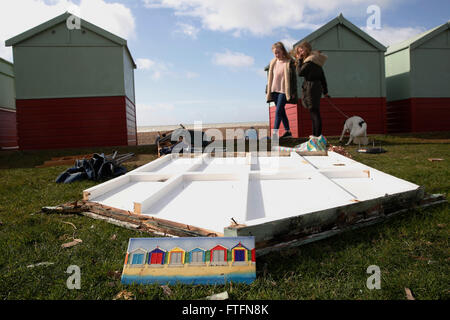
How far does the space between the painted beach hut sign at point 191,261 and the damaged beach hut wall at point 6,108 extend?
46.7ft

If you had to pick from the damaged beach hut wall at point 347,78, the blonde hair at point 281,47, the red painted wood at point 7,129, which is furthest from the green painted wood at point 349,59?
the red painted wood at point 7,129

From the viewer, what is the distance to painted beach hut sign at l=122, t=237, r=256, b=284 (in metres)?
1.42

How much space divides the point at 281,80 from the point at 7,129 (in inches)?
502

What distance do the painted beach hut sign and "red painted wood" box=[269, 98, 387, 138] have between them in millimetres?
9255

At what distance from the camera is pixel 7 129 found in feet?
42.8

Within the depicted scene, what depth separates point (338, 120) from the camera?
424 inches

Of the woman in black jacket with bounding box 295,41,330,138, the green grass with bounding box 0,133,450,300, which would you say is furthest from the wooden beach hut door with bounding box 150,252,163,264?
the woman in black jacket with bounding box 295,41,330,138

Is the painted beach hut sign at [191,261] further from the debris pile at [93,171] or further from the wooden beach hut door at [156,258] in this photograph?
the debris pile at [93,171]

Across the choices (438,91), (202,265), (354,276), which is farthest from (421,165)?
(438,91)

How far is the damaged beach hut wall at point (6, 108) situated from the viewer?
12758mm

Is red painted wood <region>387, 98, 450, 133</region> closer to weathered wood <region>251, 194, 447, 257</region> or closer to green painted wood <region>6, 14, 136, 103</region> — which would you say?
green painted wood <region>6, 14, 136, 103</region>

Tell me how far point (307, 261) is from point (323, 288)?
0.78ft
